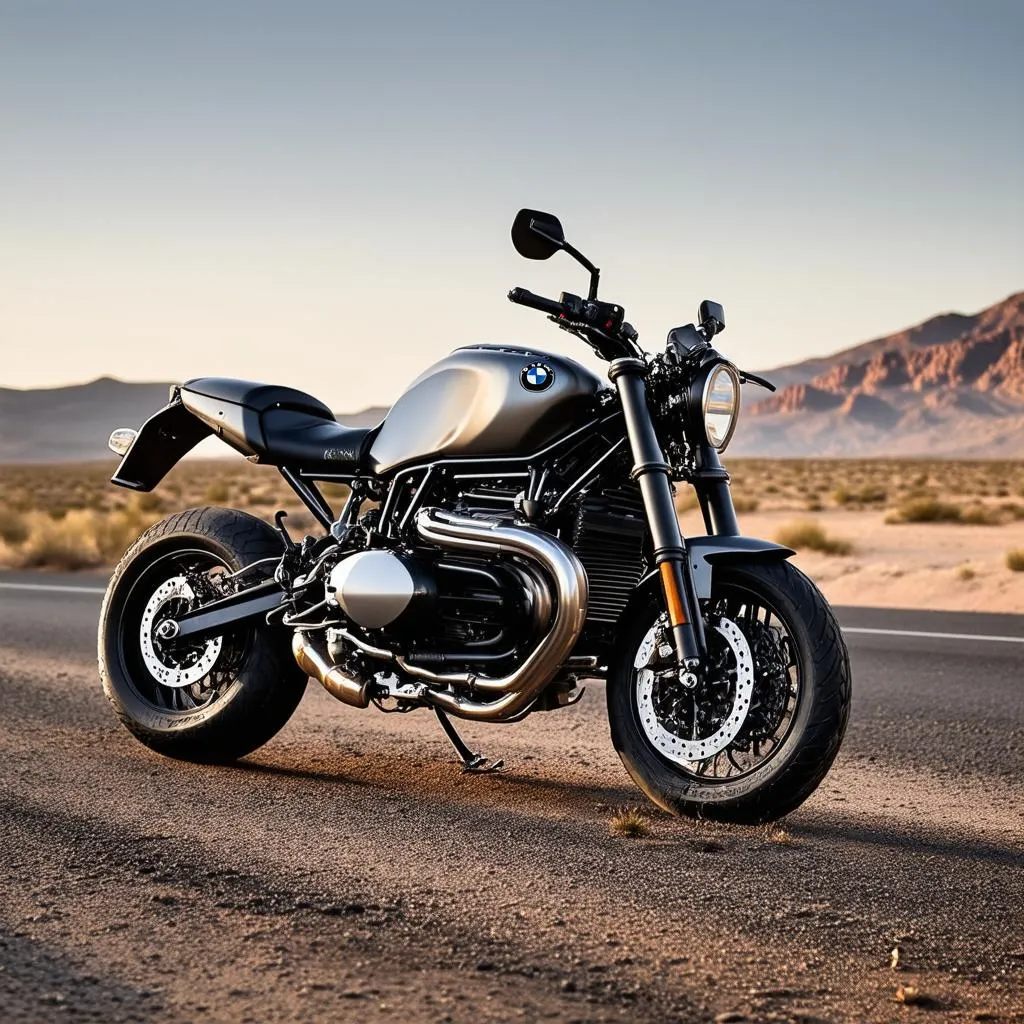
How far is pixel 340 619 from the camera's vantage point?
19.0 ft

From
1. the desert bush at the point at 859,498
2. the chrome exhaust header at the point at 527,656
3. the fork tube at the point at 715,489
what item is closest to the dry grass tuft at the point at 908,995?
the chrome exhaust header at the point at 527,656

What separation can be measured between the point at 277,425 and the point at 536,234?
5.22 feet

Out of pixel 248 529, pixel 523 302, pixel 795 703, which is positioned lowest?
pixel 795 703

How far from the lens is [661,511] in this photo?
5.04m

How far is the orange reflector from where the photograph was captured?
16.2 feet

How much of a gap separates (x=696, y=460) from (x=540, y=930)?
1.96 m

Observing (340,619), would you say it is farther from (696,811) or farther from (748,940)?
(748,940)

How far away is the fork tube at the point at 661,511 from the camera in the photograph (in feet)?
16.2

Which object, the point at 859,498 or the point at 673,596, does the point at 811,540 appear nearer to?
the point at 673,596

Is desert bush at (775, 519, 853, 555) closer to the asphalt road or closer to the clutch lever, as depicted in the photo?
the asphalt road

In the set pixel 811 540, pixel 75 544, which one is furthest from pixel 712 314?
pixel 811 540

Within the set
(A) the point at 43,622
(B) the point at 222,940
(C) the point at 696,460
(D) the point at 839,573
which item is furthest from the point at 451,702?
(D) the point at 839,573

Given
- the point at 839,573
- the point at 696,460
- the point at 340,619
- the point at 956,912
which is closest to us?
the point at 956,912

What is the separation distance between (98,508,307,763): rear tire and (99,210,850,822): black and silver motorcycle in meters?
0.02
